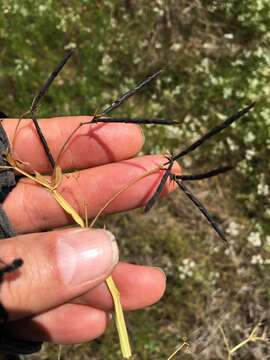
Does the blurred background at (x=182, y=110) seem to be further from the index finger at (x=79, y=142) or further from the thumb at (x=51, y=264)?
the thumb at (x=51, y=264)

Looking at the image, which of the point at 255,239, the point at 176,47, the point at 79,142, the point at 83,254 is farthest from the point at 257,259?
the point at 83,254

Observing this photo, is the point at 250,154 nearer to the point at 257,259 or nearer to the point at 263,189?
the point at 263,189

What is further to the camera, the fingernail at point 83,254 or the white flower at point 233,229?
the white flower at point 233,229

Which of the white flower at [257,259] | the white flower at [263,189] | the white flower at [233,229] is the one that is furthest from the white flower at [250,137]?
the white flower at [257,259]

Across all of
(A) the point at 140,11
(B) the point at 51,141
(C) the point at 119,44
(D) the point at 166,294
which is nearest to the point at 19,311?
(B) the point at 51,141

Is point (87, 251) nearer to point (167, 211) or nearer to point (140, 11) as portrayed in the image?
point (167, 211)
